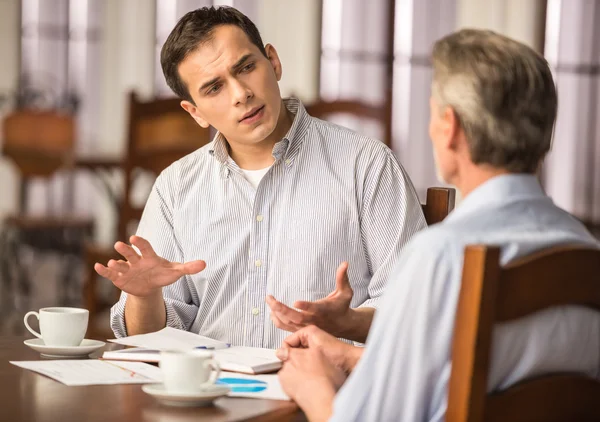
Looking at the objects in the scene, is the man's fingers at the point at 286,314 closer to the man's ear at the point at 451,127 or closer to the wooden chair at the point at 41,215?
the man's ear at the point at 451,127

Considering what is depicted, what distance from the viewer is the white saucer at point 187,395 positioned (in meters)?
1.26

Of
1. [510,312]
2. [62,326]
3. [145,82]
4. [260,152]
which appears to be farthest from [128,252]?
[145,82]

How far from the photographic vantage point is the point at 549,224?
1.19m

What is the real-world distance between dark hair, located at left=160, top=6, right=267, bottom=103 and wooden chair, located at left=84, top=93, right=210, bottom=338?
1.82 meters

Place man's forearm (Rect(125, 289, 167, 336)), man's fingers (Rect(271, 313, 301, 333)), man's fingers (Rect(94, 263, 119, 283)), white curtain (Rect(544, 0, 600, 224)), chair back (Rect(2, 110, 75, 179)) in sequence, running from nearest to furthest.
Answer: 1. man's fingers (Rect(271, 313, 301, 333))
2. man's fingers (Rect(94, 263, 119, 283))
3. man's forearm (Rect(125, 289, 167, 336))
4. chair back (Rect(2, 110, 75, 179))
5. white curtain (Rect(544, 0, 600, 224))

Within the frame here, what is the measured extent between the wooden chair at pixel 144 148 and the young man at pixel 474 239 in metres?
2.87

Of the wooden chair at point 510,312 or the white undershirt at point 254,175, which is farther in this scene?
the white undershirt at point 254,175

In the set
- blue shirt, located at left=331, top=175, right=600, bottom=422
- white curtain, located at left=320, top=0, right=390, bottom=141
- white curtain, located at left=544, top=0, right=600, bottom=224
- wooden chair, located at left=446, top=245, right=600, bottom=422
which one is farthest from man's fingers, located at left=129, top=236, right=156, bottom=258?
white curtain, located at left=544, top=0, right=600, bottom=224

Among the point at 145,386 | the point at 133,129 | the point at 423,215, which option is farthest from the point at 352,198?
the point at 133,129

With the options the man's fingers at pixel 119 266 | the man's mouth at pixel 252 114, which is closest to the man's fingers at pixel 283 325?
the man's fingers at pixel 119 266

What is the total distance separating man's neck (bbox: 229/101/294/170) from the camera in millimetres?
2100

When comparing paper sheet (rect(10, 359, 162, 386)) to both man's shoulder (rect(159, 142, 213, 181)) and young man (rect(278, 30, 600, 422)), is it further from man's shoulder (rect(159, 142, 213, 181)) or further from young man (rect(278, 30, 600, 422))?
man's shoulder (rect(159, 142, 213, 181))

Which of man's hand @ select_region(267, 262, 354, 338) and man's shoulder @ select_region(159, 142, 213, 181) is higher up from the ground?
man's shoulder @ select_region(159, 142, 213, 181)

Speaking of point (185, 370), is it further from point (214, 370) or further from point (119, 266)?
point (119, 266)
